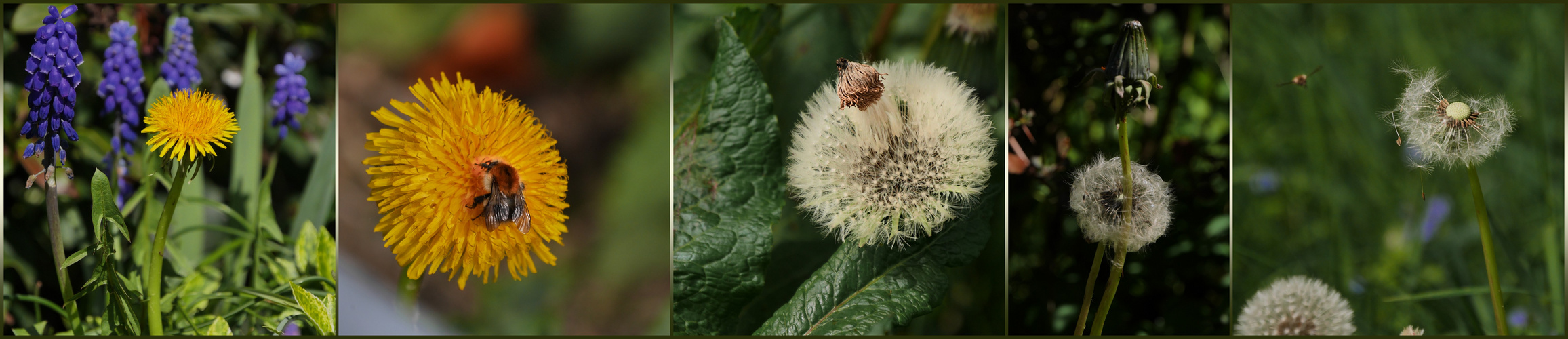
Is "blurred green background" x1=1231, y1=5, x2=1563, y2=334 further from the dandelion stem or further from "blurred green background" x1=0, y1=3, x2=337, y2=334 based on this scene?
the dandelion stem

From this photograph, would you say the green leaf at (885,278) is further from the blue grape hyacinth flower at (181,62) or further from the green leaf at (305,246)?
the blue grape hyacinth flower at (181,62)

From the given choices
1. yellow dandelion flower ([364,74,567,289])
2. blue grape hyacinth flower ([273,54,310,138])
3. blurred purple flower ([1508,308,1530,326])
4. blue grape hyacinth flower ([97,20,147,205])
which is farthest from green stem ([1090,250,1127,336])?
blue grape hyacinth flower ([97,20,147,205])

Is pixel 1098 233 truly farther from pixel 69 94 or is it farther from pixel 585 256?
pixel 69 94

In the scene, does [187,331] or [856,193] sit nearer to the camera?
[856,193]

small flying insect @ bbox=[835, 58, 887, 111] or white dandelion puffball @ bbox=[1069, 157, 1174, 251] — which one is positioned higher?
small flying insect @ bbox=[835, 58, 887, 111]

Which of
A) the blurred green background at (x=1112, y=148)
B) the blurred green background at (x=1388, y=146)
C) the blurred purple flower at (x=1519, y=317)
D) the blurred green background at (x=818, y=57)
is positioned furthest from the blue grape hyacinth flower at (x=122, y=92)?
the blurred purple flower at (x=1519, y=317)

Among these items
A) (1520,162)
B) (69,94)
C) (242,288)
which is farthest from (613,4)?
(1520,162)

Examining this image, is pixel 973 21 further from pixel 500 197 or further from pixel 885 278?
pixel 500 197
